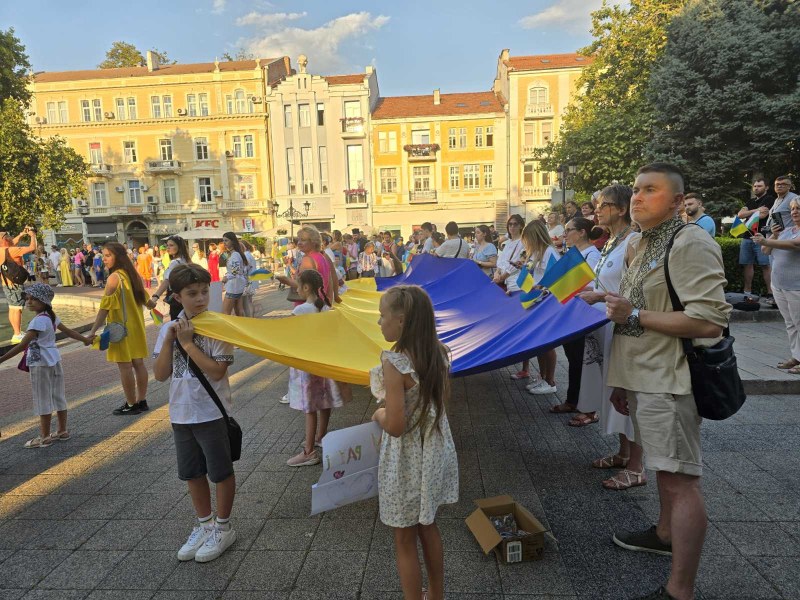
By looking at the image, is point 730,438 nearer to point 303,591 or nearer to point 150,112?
point 303,591

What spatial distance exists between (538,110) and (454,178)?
7.86 metres

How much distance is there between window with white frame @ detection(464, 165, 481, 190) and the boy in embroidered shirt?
38955 millimetres

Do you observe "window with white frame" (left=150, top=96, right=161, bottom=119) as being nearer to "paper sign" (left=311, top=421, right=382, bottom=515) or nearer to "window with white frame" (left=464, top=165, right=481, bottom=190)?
"window with white frame" (left=464, top=165, right=481, bottom=190)

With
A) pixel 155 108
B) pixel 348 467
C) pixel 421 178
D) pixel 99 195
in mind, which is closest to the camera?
pixel 348 467

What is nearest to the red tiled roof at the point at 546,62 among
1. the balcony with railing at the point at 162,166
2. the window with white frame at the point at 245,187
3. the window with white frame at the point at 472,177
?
the window with white frame at the point at 472,177

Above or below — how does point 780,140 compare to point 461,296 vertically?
above

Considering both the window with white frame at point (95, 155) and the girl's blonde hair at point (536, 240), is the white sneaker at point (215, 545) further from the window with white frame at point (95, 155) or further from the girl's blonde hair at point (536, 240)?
the window with white frame at point (95, 155)

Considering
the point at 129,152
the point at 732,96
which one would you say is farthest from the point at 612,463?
the point at 129,152

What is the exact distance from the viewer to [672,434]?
2.33 metres

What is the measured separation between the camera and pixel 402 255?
2089cm

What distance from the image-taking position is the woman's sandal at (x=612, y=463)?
3.88 meters

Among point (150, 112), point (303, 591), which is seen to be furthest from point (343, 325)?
point (150, 112)

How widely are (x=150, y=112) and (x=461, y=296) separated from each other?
144 ft

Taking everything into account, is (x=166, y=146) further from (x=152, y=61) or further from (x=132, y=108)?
(x=152, y=61)
